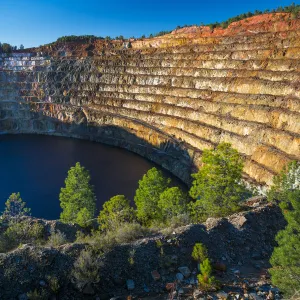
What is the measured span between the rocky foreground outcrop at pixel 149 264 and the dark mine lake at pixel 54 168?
2651cm

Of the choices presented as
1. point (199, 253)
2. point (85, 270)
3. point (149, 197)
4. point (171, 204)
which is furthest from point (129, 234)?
point (149, 197)

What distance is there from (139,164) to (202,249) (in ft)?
147

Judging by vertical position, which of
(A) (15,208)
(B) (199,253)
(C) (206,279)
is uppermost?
(B) (199,253)

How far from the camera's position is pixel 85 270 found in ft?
46.8

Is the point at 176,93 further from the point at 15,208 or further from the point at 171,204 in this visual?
the point at 15,208

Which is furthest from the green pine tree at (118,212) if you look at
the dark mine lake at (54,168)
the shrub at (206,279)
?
the dark mine lake at (54,168)

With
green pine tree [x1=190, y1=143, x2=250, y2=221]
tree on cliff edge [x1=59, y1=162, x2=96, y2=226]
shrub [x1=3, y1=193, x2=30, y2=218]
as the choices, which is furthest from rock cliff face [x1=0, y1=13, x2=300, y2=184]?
shrub [x1=3, y1=193, x2=30, y2=218]

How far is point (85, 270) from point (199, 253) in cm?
641

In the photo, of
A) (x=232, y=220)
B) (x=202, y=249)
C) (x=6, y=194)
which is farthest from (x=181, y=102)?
(x=202, y=249)

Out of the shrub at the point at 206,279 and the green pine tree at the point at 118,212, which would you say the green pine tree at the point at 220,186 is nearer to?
the green pine tree at the point at 118,212

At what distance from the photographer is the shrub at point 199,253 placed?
16.2 metres

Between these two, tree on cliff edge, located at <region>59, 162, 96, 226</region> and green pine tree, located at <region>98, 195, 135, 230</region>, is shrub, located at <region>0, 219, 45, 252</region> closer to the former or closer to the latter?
green pine tree, located at <region>98, 195, 135, 230</region>

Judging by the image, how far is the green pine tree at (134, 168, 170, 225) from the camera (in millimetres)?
29248

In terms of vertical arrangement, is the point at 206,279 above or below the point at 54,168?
above
